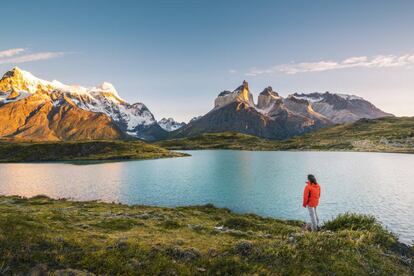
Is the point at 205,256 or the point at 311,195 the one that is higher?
the point at 311,195

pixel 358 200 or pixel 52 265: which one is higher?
pixel 52 265

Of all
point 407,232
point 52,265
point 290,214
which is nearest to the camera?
point 52,265

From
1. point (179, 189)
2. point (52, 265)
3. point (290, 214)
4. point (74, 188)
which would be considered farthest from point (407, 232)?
point (74, 188)

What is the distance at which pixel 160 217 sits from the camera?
36.0 m

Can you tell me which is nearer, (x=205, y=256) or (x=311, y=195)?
(x=205, y=256)

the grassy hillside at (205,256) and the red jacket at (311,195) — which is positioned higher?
the red jacket at (311,195)

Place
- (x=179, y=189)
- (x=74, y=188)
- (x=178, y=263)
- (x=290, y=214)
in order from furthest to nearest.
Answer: (x=74, y=188) → (x=179, y=189) → (x=290, y=214) → (x=178, y=263)

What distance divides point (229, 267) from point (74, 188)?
76.0 metres

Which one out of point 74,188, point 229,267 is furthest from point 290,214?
point 74,188

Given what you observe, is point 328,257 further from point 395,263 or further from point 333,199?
point 333,199

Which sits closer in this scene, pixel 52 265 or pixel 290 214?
pixel 52 265

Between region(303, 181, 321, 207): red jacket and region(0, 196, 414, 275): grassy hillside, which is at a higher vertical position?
region(303, 181, 321, 207): red jacket

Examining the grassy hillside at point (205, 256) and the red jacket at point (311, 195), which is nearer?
the grassy hillside at point (205, 256)

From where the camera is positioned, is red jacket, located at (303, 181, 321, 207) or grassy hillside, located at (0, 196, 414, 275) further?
red jacket, located at (303, 181, 321, 207)
